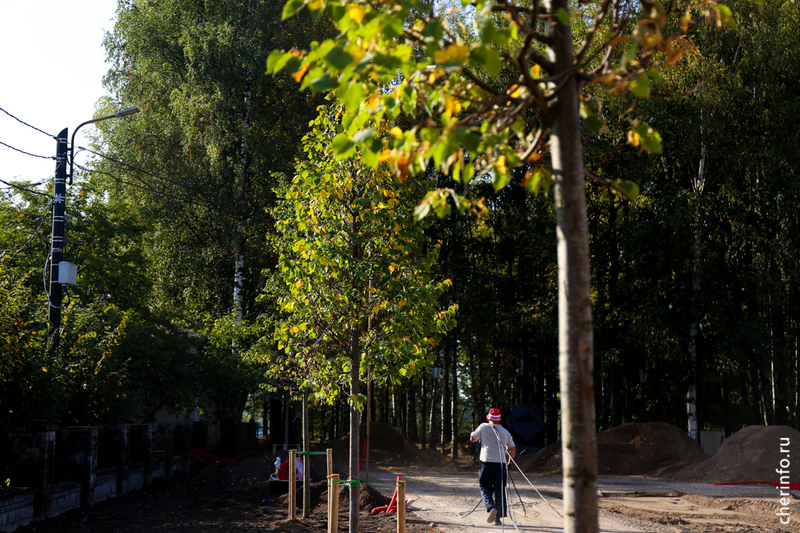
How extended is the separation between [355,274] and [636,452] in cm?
1860

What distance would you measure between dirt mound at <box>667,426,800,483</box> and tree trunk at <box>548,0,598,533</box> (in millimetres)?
17106

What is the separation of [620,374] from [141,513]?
23836 millimetres

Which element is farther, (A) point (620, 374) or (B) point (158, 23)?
(A) point (620, 374)

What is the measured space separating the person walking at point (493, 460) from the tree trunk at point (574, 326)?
295 inches

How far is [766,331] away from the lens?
68.3ft

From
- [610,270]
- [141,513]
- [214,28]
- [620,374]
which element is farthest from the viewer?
[620,374]

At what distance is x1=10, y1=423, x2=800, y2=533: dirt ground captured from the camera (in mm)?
10609

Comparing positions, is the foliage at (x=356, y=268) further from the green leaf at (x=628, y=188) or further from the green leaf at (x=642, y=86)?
the green leaf at (x=642, y=86)

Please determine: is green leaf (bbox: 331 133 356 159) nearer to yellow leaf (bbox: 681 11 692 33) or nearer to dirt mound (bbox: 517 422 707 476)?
yellow leaf (bbox: 681 11 692 33)

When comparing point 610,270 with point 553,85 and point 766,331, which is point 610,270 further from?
point 553,85

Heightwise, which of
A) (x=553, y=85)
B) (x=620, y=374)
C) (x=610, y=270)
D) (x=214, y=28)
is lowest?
(x=620, y=374)

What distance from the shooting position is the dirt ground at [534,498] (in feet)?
34.8

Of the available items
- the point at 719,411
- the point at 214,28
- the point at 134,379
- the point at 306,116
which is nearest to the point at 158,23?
the point at 214,28

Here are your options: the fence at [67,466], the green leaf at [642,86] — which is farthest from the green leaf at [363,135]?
the fence at [67,466]
